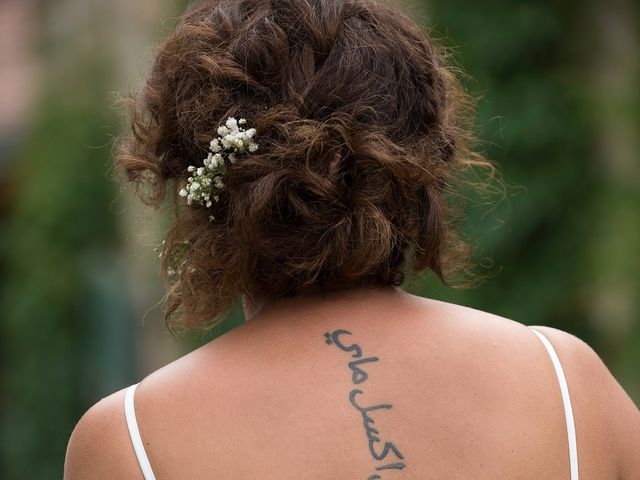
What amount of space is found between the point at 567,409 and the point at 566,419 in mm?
17

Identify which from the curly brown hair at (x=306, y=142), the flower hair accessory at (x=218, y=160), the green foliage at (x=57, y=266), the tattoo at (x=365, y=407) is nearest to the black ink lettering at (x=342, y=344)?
the tattoo at (x=365, y=407)

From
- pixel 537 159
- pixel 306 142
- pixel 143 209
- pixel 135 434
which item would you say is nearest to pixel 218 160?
pixel 306 142

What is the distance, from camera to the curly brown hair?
73.8 inches

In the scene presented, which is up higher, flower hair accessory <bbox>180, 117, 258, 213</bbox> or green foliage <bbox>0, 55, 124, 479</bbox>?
flower hair accessory <bbox>180, 117, 258, 213</bbox>

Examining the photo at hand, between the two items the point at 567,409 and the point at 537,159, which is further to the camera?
the point at 537,159

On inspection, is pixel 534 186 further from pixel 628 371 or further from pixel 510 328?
pixel 510 328

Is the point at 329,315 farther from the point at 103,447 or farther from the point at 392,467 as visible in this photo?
the point at 103,447

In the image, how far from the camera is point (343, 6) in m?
2.00

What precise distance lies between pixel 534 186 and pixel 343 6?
3149 millimetres

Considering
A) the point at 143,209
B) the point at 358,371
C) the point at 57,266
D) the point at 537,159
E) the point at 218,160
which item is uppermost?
the point at 218,160

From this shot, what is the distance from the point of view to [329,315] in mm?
1933

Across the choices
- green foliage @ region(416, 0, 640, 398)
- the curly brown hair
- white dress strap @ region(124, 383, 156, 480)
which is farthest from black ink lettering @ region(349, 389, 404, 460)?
green foliage @ region(416, 0, 640, 398)

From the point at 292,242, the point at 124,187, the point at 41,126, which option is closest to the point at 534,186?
the point at 124,187

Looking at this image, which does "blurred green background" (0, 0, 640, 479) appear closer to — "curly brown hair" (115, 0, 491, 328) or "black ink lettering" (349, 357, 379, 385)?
"curly brown hair" (115, 0, 491, 328)
